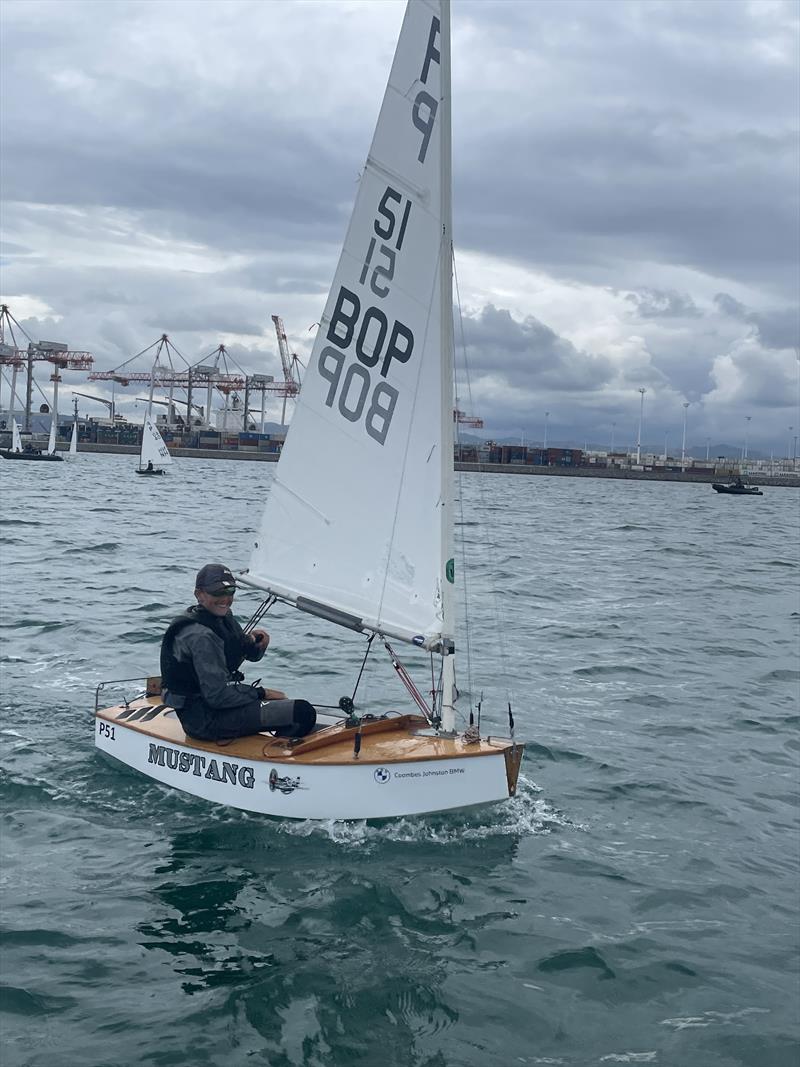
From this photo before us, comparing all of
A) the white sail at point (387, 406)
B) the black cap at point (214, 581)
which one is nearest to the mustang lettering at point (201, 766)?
the black cap at point (214, 581)

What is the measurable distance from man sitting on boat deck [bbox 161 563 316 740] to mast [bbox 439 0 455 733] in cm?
102

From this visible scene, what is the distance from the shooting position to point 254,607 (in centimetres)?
1697

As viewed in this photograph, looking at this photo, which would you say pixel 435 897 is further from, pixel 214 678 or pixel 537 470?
pixel 537 470

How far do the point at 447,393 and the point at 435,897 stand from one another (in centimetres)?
337

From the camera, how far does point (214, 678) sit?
23.0 ft

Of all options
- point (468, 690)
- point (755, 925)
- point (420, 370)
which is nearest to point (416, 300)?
point (420, 370)

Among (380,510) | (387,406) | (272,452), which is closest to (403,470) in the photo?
(380,510)

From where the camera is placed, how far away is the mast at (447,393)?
6949 millimetres

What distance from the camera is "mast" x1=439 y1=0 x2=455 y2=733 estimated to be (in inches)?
274

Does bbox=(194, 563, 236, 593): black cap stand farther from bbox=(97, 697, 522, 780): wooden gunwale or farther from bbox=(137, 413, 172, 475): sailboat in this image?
bbox=(137, 413, 172, 475): sailboat

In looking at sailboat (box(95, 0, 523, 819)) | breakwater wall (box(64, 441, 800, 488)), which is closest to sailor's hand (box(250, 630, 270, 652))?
sailboat (box(95, 0, 523, 819))

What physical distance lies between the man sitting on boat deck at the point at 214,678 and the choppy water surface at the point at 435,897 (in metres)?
0.69

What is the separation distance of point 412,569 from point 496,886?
2.29 metres

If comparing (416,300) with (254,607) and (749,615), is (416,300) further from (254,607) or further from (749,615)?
(749,615)
